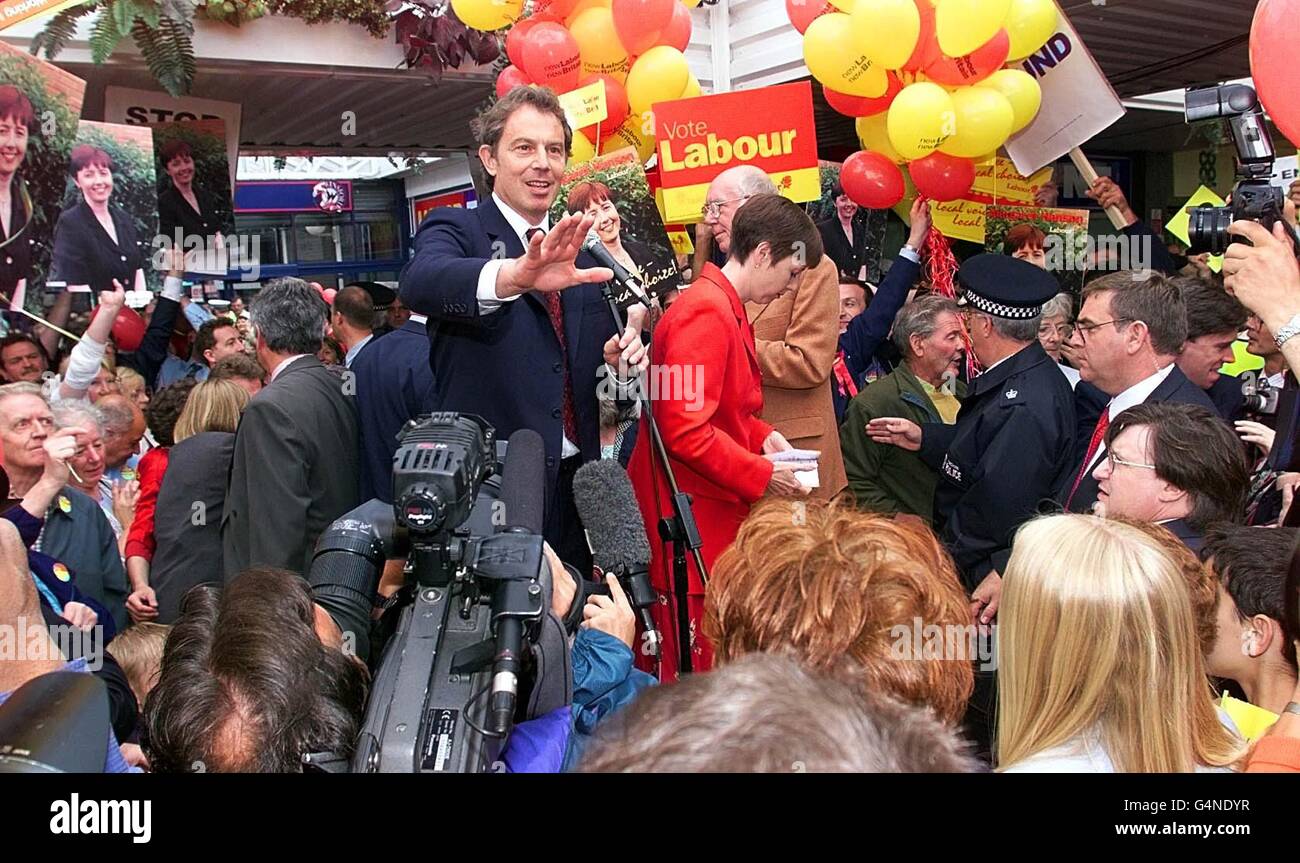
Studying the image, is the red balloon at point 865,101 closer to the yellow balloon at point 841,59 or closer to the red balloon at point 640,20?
the yellow balloon at point 841,59

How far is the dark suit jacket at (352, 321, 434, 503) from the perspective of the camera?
3609 mm

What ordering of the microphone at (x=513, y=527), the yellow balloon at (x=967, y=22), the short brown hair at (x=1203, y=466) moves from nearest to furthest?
1. the microphone at (x=513, y=527)
2. the short brown hair at (x=1203, y=466)
3. the yellow balloon at (x=967, y=22)

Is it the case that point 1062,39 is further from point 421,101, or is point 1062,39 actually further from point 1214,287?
point 421,101

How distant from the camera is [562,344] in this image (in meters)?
2.63

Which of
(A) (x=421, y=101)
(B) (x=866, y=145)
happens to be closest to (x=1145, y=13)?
(B) (x=866, y=145)

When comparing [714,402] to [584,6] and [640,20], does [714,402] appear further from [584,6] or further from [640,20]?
[584,6]

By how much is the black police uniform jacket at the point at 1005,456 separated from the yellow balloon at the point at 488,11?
273 centimetres

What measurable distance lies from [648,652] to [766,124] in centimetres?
318

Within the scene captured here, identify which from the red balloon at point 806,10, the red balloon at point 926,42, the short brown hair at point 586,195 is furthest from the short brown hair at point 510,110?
the red balloon at point 806,10

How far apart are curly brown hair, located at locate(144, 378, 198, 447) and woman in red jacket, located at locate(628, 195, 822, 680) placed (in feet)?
6.43

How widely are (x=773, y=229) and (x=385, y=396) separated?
1457 millimetres

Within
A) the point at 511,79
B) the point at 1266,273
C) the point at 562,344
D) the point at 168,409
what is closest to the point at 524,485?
the point at 562,344

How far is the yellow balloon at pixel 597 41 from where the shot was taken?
15.6 ft

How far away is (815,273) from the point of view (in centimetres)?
388
